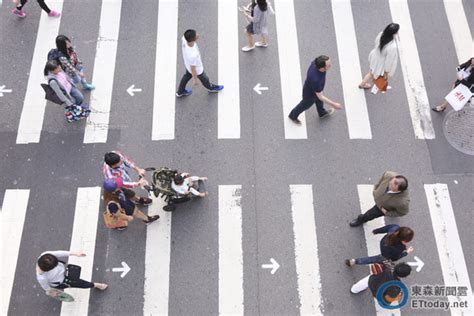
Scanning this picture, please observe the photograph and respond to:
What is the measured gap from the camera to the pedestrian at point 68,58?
25.8ft

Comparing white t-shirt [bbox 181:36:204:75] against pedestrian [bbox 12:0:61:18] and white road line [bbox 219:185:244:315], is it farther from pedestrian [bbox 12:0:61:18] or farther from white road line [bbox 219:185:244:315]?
pedestrian [bbox 12:0:61:18]

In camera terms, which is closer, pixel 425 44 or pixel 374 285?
pixel 374 285

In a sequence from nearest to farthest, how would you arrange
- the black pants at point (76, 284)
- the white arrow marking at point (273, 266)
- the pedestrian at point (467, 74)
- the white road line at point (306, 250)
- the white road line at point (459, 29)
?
the black pants at point (76, 284) → the white road line at point (306, 250) → the white arrow marking at point (273, 266) → the pedestrian at point (467, 74) → the white road line at point (459, 29)

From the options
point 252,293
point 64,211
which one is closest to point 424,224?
point 252,293

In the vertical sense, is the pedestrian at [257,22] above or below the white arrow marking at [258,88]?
above

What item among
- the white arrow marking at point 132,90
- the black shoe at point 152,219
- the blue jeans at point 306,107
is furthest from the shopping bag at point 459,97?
the white arrow marking at point 132,90

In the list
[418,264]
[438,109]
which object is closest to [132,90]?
[438,109]

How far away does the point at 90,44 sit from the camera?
10.0 m

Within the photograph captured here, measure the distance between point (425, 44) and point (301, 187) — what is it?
4730 millimetres

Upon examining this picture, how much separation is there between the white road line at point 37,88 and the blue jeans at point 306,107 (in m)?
5.27

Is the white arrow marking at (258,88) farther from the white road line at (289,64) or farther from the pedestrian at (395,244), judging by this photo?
the pedestrian at (395,244)

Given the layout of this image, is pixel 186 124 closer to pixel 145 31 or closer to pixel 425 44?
pixel 145 31

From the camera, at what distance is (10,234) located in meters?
8.07

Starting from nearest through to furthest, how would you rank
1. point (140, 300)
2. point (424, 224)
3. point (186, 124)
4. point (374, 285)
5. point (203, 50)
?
point (374, 285) → point (140, 300) → point (424, 224) → point (186, 124) → point (203, 50)
